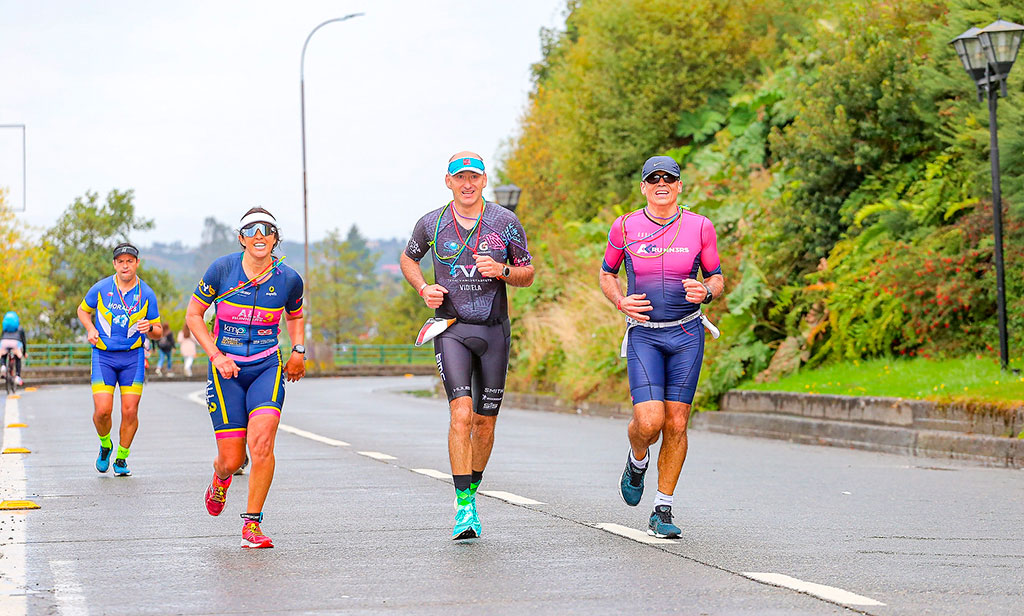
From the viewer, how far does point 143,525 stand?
341 inches

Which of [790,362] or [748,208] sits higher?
[748,208]

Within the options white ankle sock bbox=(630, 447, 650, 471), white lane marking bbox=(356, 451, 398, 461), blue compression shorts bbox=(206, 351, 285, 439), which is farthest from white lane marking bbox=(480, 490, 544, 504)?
white lane marking bbox=(356, 451, 398, 461)

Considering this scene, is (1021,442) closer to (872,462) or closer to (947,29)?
(872,462)

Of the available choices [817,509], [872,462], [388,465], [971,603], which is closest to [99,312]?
[388,465]

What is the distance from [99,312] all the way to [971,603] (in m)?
8.03

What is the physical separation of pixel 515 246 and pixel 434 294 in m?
0.58

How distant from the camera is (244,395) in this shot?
8.02m

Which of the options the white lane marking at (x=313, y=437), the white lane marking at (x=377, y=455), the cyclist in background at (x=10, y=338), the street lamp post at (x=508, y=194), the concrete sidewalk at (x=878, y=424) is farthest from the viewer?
the cyclist in background at (x=10, y=338)

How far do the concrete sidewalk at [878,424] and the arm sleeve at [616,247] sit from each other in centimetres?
667

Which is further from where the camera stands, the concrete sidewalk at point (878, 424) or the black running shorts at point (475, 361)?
the concrete sidewalk at point (878, 424)

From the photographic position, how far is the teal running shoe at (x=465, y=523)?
778 cm

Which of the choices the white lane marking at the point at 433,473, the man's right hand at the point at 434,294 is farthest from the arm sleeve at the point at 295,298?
the white lane marking at the point at 433,473

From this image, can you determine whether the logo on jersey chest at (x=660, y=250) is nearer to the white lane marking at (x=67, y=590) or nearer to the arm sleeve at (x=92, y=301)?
the white lane marking at (x=67, y=590)

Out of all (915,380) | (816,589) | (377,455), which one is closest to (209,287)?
(816,589)
